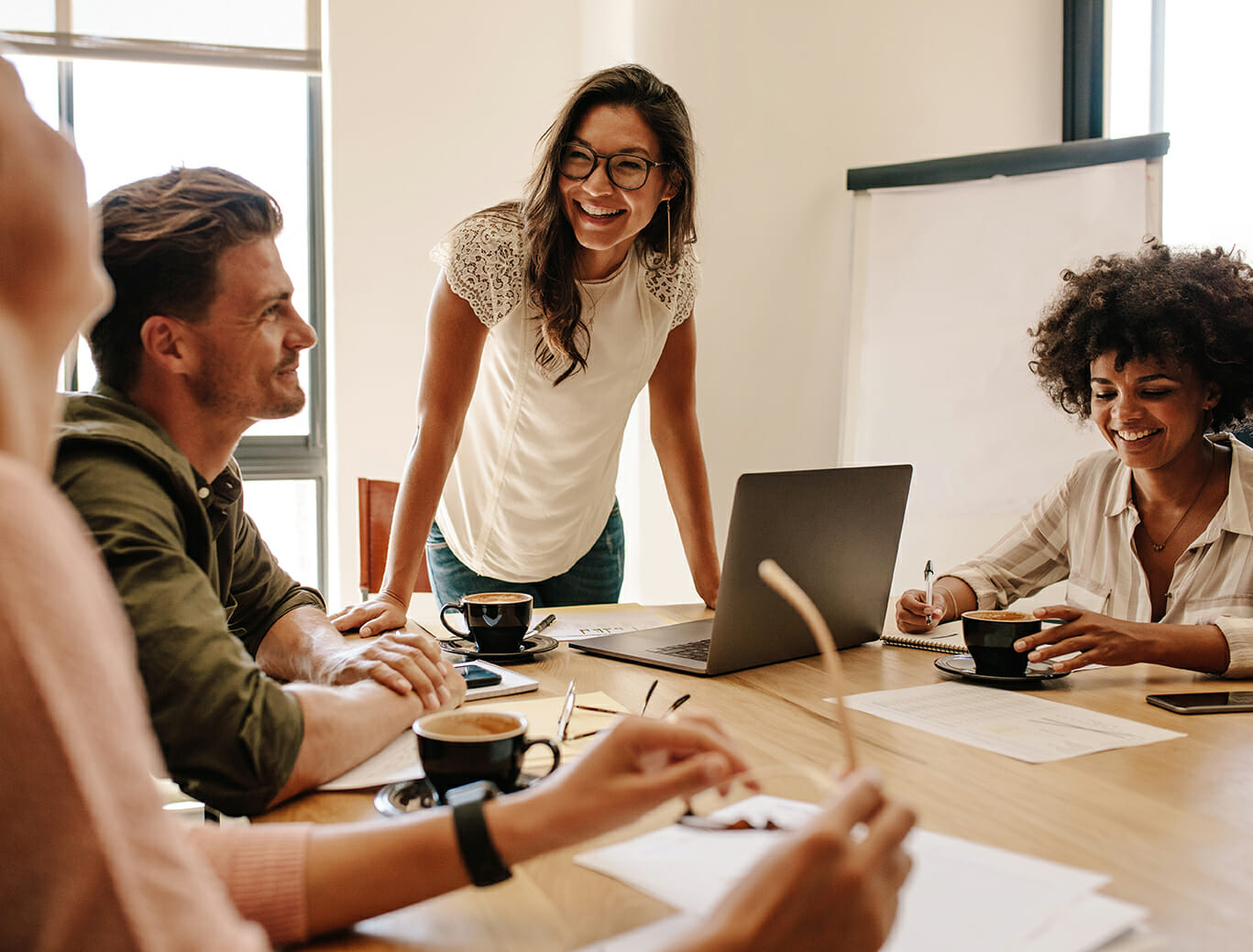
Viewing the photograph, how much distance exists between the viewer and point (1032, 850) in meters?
0.75

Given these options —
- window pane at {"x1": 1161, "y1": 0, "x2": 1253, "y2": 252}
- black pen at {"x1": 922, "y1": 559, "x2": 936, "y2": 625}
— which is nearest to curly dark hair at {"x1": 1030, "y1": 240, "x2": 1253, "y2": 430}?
black pen at {"x1": 922, "y1": 559, "x2": 936, "y2": 625}

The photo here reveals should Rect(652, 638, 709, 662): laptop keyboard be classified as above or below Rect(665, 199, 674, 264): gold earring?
below

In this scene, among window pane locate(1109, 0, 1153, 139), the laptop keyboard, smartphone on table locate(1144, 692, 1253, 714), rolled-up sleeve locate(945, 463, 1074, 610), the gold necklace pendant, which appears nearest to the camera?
smartphone on table locate(1144, 692, 1253, 714)

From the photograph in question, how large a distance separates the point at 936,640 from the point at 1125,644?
0.95ft

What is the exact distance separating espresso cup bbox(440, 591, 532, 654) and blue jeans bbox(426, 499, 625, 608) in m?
0.54

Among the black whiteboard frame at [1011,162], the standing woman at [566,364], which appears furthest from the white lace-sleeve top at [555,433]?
the black whiteboard frame at [1011,162]

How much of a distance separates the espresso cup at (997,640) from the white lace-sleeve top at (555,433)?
2.94ft

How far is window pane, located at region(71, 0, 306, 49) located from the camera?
338 cm

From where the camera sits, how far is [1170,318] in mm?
1788

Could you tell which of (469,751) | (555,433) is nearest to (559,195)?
(555,433)

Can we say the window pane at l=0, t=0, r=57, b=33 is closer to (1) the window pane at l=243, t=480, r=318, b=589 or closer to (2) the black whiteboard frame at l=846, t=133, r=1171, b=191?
(1) the window pane at l=243, t=480, r=318, b=589

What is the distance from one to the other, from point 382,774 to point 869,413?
7.77 feet

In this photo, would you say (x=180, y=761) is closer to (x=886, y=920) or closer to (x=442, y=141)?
(x=886, y=920)

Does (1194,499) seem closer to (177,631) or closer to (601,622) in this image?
(601,622)
